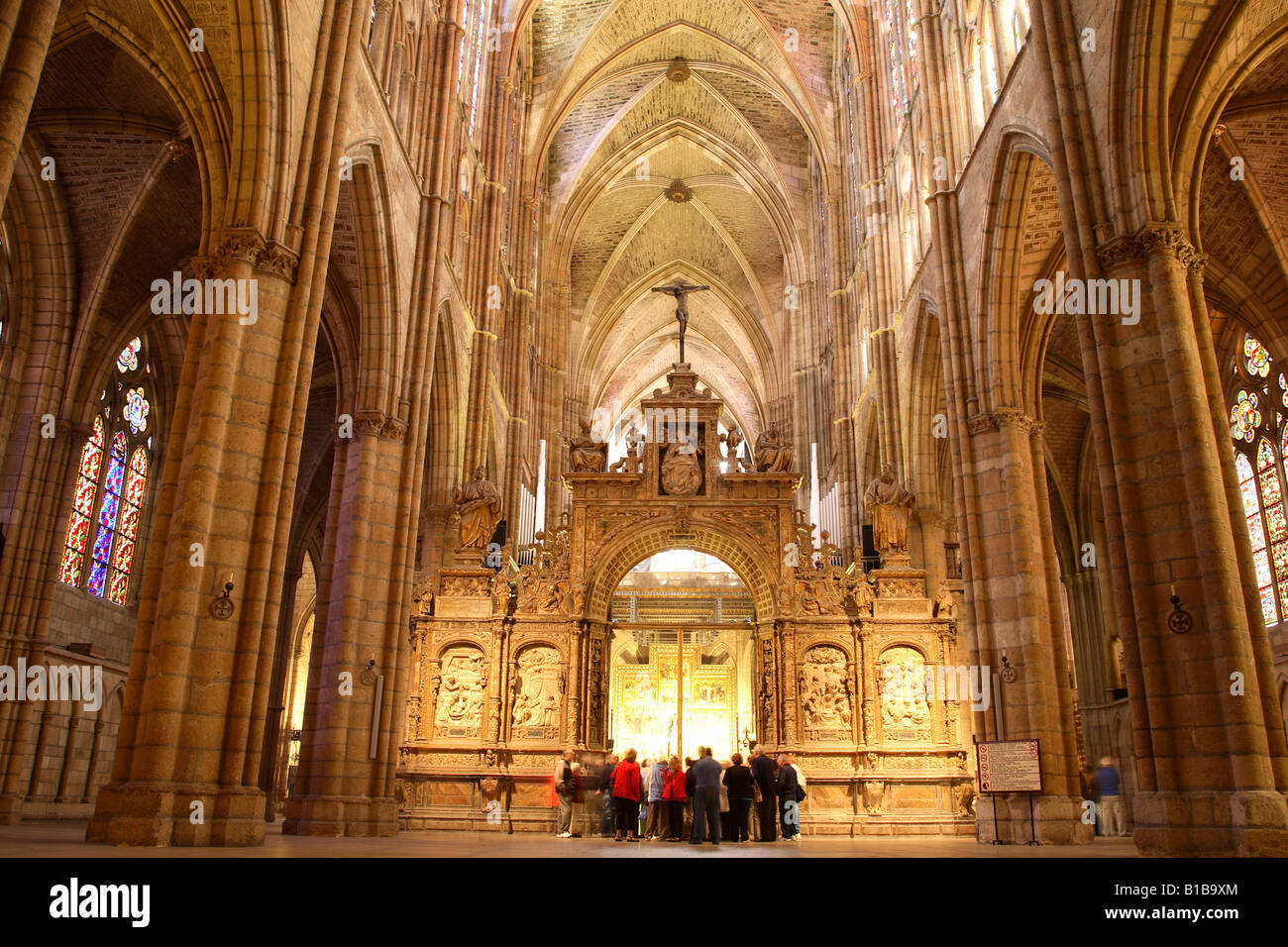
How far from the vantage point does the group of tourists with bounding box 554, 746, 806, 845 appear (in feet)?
45.6

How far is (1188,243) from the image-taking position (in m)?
11.2

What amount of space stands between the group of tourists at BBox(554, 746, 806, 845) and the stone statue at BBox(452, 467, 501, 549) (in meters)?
5.45

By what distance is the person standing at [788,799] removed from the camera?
15617mm

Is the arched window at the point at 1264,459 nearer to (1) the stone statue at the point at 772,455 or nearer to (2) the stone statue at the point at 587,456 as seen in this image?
(1) the stone statue at the point at 772,455

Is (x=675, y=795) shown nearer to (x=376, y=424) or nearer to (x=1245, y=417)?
(x=376, y=424)

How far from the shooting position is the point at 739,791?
1484cm

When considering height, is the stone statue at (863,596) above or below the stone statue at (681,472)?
below

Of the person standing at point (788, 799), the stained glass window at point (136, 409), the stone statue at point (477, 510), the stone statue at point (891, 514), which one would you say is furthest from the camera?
the stained glass window at point (136, 409)

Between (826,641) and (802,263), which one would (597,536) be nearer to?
(826,641)

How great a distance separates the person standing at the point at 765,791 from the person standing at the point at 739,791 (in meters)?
0.24

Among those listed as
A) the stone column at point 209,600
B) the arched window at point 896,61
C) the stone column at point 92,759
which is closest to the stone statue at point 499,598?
the stone column at point 209,600

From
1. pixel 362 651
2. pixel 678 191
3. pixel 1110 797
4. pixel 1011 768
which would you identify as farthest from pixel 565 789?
pixel 678 191
